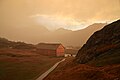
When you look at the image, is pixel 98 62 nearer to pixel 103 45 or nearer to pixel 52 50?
pixel 103 45

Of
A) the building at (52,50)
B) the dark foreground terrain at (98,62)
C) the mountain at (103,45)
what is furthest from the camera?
the building at (52,50)

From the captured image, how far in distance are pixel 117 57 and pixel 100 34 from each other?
31.0 meters

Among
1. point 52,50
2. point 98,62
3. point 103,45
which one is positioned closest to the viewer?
point 98,62

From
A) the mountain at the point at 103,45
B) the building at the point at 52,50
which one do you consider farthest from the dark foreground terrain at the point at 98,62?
the building at the point at 52,50

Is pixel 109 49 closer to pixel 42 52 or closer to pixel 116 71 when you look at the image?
pixel 116 71

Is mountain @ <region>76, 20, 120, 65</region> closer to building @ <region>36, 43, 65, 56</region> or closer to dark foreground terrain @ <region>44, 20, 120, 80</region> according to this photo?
dark foreground terrain @ <region>44, 20, 120, 80</region>

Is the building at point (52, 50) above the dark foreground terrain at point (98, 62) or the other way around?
above

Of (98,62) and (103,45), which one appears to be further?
(103,45)

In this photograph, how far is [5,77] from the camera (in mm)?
51094

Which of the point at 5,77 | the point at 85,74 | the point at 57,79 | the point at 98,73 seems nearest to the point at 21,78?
the point at 5,77

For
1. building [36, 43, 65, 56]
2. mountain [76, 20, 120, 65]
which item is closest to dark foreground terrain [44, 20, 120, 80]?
mountain [76, 20, 120, 65]

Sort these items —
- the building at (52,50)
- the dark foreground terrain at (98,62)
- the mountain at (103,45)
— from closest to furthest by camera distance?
the dark foreground terrain at (98,62), the mountain at (103,45), the building at (52,50)

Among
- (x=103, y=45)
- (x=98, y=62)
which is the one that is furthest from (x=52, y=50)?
(x=98, y=62)

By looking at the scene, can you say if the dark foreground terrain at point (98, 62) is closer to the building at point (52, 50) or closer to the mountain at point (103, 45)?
the mountain at point (103, 45)
